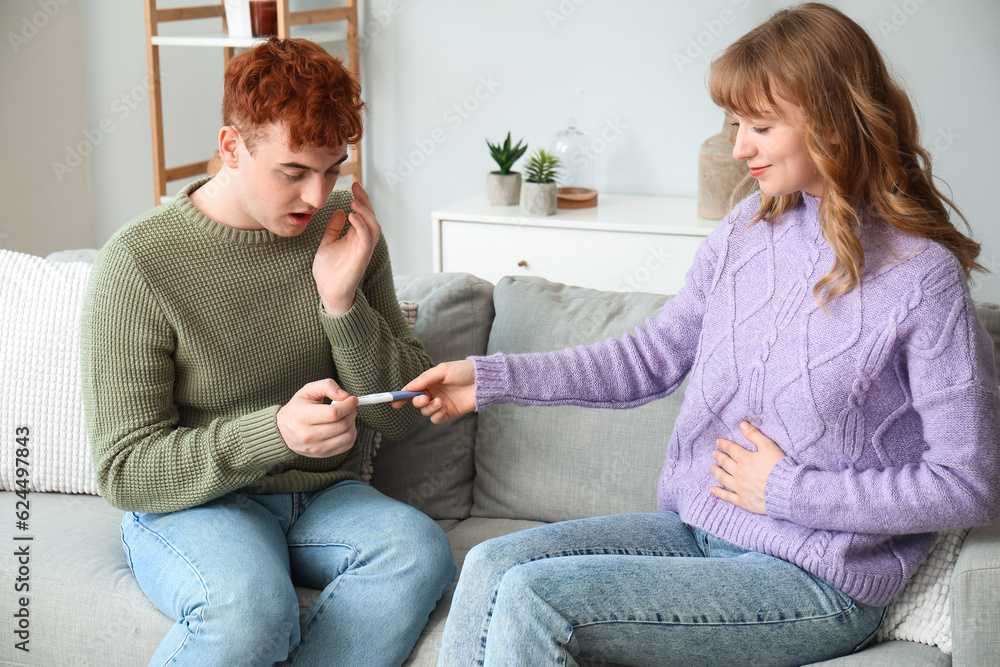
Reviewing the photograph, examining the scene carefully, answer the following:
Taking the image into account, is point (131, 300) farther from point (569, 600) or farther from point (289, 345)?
point (569, 600)

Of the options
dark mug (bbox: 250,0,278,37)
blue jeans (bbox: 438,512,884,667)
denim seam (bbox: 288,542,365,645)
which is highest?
dark mug (bbox: 250,0,278,37)

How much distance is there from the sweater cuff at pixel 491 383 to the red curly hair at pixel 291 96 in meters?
0.38

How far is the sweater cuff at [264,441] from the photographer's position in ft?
4.32

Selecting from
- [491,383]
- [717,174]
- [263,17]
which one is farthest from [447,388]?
[263,17]

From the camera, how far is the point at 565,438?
1640 millimetres

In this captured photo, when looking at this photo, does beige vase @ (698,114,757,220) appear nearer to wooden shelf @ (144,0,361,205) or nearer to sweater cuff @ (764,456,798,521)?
wooden shelf @ (144,0,361,205)

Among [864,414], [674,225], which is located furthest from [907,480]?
[674,225]

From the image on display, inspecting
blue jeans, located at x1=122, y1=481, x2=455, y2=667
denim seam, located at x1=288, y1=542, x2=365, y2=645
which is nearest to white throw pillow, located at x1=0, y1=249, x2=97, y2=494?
blue jeans, located at x1=122, y1=481, x2=455, y2=667

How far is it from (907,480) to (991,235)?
1.90m

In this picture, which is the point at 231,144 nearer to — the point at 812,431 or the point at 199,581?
the point at 199,581

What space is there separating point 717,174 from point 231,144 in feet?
5.18

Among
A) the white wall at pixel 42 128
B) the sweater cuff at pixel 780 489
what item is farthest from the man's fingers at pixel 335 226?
the white wall at pixel 42 128

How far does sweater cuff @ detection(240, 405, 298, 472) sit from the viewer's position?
1317 millimetres

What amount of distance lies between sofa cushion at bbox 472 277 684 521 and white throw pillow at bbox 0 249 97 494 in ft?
2.29
